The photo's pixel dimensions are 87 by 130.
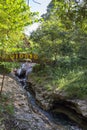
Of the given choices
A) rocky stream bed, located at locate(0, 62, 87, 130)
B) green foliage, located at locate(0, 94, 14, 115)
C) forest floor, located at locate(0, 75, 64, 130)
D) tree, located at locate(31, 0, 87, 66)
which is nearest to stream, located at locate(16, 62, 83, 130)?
rocky stream bed, located at locate(0, 62, 87, 130)

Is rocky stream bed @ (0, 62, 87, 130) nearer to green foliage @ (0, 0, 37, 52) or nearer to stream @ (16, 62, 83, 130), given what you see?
stream @ (16, 62, 83, 130)

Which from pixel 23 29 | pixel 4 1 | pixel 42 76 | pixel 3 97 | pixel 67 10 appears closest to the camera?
pixel 67 10

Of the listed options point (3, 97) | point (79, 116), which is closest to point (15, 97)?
point (3, 97)

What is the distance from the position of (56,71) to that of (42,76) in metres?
1.01

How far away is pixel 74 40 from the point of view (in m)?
17.5

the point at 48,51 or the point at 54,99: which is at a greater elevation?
the point at 48,51

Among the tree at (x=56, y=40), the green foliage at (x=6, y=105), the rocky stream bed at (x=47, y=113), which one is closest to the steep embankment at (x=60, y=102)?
the rocky stream bed at (x=47, y=113)

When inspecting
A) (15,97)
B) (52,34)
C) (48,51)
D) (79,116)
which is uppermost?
(52,34)

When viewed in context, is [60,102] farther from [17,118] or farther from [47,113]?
[17,118]

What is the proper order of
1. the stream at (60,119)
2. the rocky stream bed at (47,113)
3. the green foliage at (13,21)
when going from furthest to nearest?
the stream at (60,119)
the rocky stream bed at (47,113)
the green foliage at (13,21)

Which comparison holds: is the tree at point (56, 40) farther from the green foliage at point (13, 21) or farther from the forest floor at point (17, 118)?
the forest floor at point (17, 118)

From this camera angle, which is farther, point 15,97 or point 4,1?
point 15,97

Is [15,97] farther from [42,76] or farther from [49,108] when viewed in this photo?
[42,76]

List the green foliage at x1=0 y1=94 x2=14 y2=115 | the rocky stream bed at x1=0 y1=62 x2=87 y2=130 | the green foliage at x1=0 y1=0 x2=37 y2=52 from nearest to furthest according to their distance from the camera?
the green foliage at x1=0 y1=0 x2=37 y2=52 < the rocky stream bed at x1=0 y1=62 x2=87 y2=130 < the green foliage at x1=0 y1=94 x2=14 y2=115
